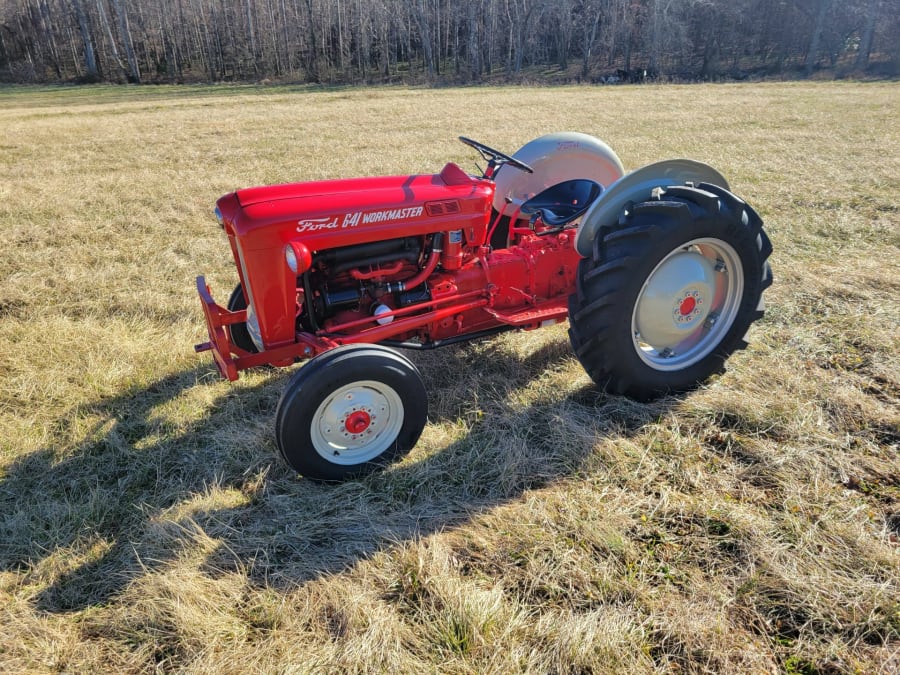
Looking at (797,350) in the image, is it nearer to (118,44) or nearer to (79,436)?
(79,436)

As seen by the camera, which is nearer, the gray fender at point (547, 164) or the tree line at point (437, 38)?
the gray fender at point (547, 164)

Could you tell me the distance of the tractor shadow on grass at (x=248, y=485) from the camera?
234 cm

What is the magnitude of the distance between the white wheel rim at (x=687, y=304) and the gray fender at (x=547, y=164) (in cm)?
114

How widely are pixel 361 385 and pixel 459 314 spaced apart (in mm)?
964

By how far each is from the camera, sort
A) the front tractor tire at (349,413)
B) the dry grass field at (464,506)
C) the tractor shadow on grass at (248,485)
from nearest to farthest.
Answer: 1. the dry grass field at (464,506)
2. the tractor shadow on grass at (248,485)
3. the front tractor tire at (349,413)

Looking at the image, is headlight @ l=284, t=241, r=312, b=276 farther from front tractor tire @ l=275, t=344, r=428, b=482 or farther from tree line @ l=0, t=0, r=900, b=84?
tree line @ l=0, t=0, r=900, b=84

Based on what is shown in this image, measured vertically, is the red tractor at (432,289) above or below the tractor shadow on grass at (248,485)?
above

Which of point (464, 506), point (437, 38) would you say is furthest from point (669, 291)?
point (437, 38)

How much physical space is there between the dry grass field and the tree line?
28.7 meters

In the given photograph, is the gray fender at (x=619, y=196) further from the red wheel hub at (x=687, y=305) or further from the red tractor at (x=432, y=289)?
the red wheel hub at (x=687, y=305)

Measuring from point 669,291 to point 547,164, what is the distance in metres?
1.36

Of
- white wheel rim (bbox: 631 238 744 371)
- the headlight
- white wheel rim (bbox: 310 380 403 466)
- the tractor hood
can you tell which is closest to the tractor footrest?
white wheel rim (bbox: 631 238 744 371)

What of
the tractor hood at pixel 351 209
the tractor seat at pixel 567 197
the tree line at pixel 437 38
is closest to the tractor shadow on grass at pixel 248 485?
the tractor hood at pixel 351 209

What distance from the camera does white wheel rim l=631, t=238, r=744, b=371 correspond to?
126 inches
